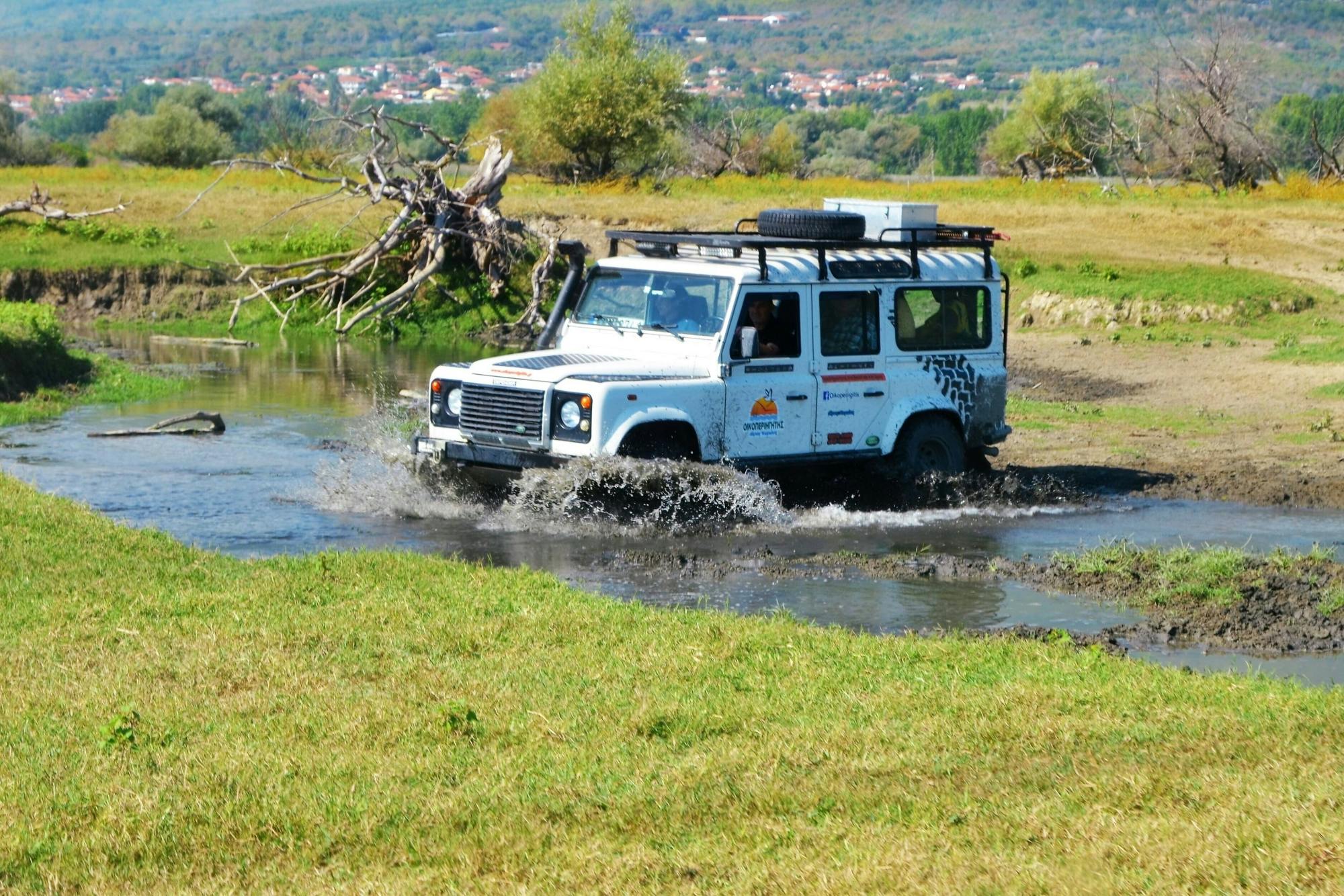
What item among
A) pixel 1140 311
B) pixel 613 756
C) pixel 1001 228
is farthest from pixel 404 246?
pixel 613 756

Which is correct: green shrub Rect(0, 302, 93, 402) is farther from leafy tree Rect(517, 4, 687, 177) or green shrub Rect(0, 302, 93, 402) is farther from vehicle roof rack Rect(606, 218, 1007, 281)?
leafy tree Rect(517, 4, 687, 177)

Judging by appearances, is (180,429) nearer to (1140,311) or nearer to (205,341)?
(205,341)

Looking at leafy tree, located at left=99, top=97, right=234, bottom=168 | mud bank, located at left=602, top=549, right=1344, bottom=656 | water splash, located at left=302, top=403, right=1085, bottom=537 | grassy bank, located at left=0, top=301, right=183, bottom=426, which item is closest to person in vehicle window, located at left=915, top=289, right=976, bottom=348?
water splash, located at left=302, top=403, right=1085, bottom=537

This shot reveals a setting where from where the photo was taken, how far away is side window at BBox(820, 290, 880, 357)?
43.6 ft

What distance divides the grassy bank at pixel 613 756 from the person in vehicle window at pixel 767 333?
4041mm

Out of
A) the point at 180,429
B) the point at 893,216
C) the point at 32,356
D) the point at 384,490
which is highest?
the point at 893,216

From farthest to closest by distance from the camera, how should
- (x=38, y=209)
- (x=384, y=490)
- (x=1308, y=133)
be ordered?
(x=1308, y=133)
(x=38, y=209)
(x=384, y=490)

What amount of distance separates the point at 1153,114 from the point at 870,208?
144 feet

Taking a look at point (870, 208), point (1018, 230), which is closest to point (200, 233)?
point (1018, 230)

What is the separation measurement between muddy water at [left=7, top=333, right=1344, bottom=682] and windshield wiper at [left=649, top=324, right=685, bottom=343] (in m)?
1.18

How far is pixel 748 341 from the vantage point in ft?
41.2

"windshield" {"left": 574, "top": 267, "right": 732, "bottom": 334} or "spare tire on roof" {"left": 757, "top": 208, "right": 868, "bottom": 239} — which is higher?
"spare tire on roof" {"left": 757, "top": 208, "right": 868, "bottom": 239}

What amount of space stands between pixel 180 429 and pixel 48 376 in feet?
13.1

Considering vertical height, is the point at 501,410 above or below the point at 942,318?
below
